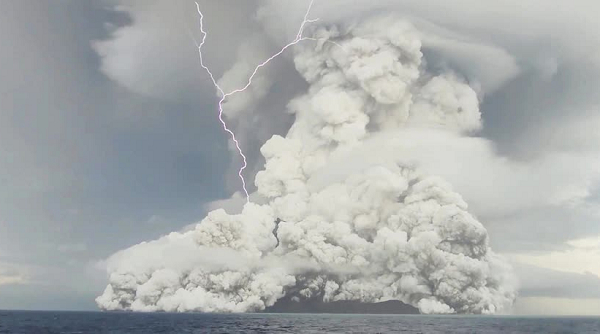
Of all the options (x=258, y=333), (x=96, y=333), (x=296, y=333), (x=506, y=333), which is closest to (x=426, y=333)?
(x=506, y=333)

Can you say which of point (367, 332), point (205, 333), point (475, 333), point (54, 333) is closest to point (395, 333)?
point (367, 332)

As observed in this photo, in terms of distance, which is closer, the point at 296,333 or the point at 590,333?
the point at 296,333

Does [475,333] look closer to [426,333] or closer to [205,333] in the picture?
[426,333]

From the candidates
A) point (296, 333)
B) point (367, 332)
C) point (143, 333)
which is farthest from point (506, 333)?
point (143, 333)

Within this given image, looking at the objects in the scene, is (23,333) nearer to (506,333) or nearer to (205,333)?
(205,333)

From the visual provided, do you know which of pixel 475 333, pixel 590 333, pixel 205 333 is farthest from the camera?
pixel 590 333

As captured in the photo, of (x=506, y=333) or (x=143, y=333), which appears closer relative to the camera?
(x=143, y=333)

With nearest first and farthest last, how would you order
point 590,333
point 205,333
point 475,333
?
point 205,333, point 475,333, point 590,333

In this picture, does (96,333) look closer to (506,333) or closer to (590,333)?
(506,333)
